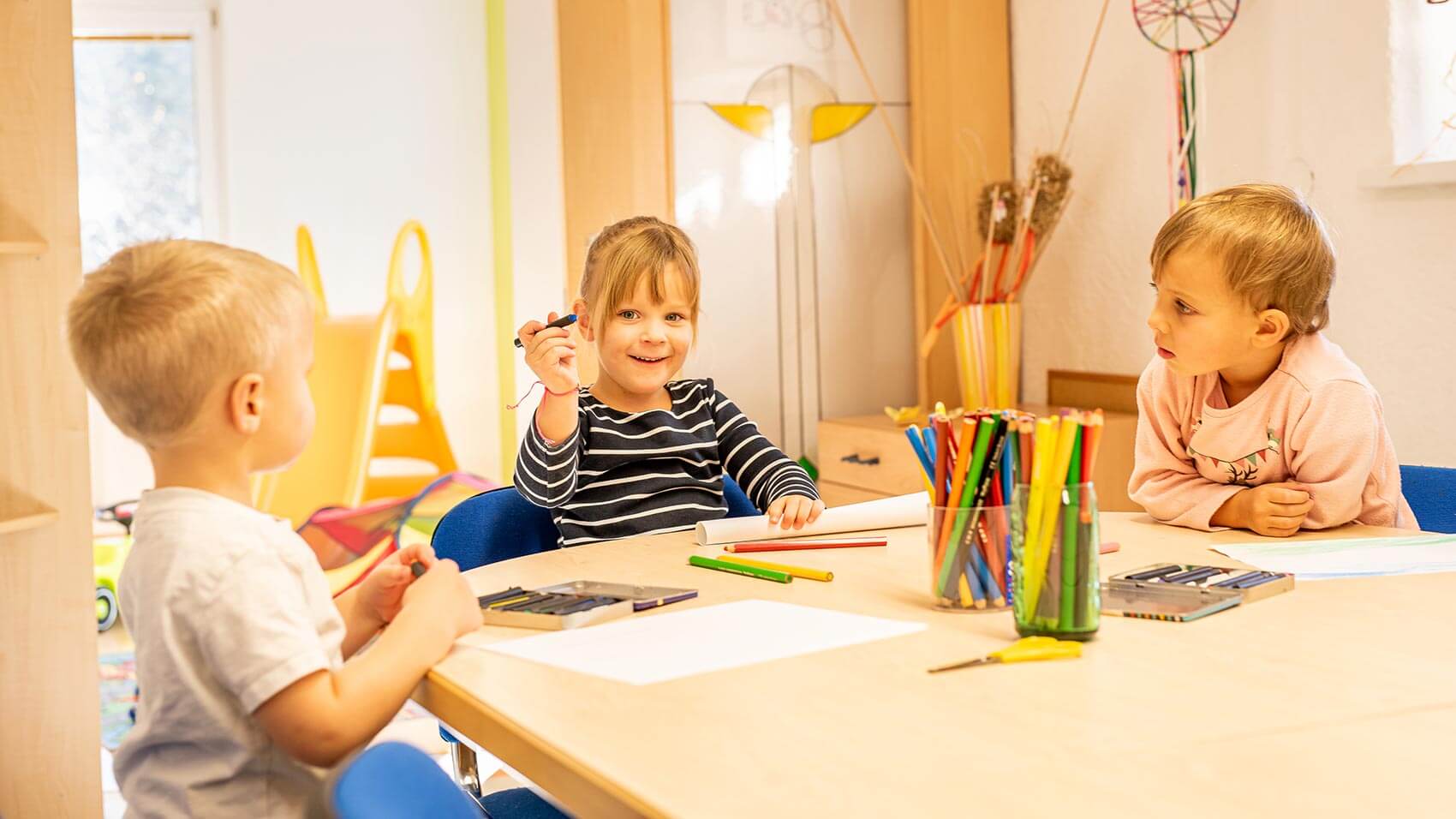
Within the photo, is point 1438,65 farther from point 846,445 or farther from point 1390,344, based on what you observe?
point 846,445

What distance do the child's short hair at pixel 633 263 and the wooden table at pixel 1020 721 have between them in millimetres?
761

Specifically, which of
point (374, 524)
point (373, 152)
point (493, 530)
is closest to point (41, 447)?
point (493, 530)

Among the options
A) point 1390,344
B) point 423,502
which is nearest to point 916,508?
point 1390,344

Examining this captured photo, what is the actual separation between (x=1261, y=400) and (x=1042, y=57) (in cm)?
218

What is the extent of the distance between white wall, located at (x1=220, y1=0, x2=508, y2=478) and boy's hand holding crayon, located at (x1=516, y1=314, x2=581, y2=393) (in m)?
3.87

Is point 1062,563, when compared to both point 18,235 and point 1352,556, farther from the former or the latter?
point 18,235

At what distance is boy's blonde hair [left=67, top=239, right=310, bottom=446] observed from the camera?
94 cm

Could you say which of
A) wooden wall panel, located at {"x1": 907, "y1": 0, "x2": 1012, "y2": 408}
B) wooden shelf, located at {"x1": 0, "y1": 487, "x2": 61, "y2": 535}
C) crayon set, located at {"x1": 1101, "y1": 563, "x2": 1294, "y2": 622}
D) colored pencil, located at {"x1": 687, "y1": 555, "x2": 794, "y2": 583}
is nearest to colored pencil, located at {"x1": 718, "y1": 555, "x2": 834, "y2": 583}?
colored pencil, located at {"x1": 687, "y1": 555, "x2": 794, "y2": 583}

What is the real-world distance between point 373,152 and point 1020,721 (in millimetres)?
4921

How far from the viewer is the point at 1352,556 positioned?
128 cm

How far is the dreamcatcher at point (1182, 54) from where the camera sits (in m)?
2.85

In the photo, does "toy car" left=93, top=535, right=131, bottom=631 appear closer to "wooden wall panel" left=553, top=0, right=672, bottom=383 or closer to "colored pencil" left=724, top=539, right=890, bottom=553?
"wooden wall panel" left=553, top=0, right=672, bottom=383

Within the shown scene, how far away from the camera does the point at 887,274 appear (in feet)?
12.1

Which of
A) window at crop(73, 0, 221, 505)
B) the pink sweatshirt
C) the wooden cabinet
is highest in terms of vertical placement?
window at crop(73, 0, 221, 505)
